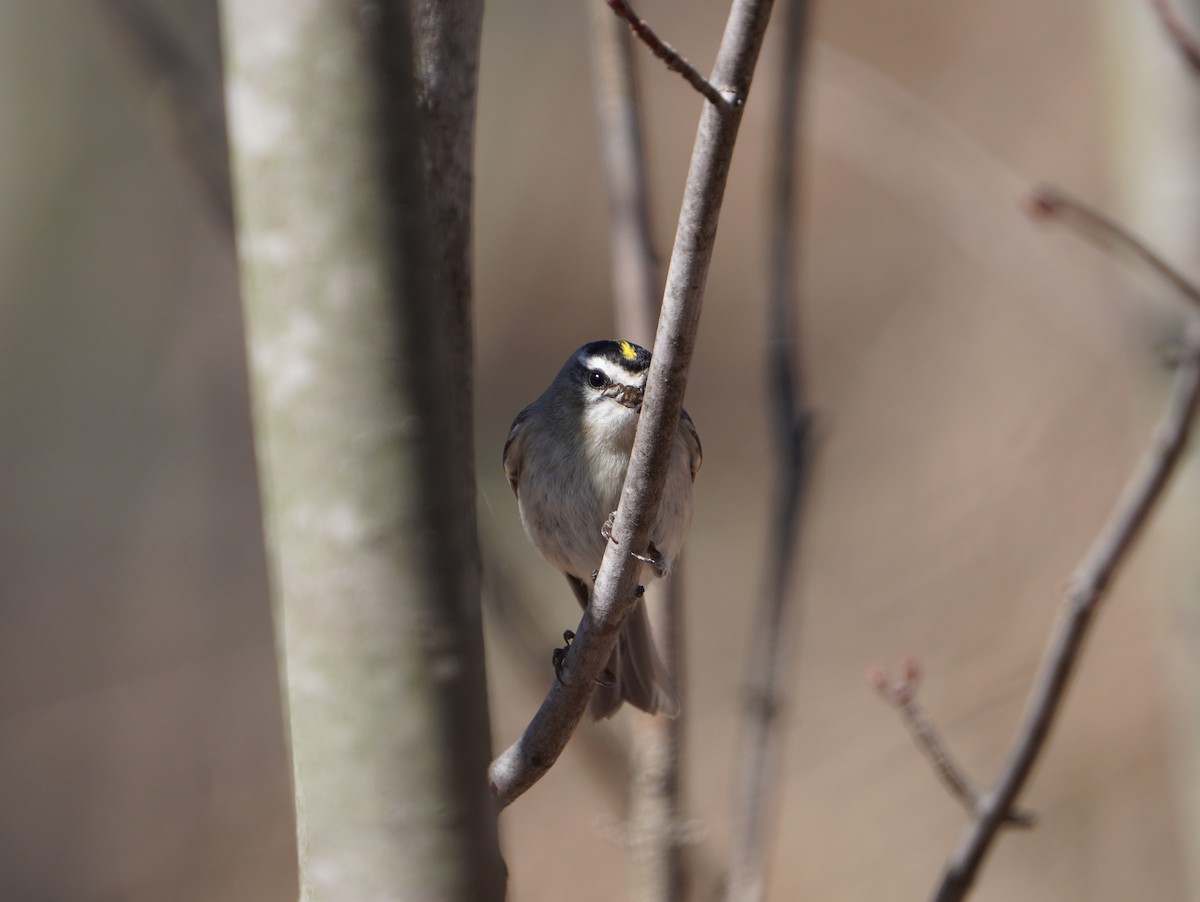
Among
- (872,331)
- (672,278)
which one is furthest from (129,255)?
(672,278)

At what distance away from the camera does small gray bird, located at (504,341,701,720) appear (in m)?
2.51

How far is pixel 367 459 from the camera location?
110 centimetres

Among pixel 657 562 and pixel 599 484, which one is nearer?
pixel 657 562

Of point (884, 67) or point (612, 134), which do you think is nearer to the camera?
point (612, 134)

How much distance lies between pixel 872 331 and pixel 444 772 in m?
7.47

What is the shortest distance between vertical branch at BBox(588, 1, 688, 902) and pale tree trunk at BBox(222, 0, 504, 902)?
1.39 metres

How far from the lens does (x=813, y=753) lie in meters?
6.45

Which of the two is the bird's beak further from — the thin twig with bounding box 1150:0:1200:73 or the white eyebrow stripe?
the thin twig with bounding box 1150:0:1200:73

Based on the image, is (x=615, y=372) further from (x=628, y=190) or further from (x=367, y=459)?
(x=367, y=459)

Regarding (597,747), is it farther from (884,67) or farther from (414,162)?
(884,67)

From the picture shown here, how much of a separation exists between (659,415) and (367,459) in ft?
1.44

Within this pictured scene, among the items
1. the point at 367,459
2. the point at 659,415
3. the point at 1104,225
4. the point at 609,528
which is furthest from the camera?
the point at 609,528

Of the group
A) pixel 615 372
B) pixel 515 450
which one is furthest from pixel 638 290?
pixel 515 450

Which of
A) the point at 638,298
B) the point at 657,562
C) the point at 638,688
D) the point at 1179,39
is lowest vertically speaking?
the point at 638,688
